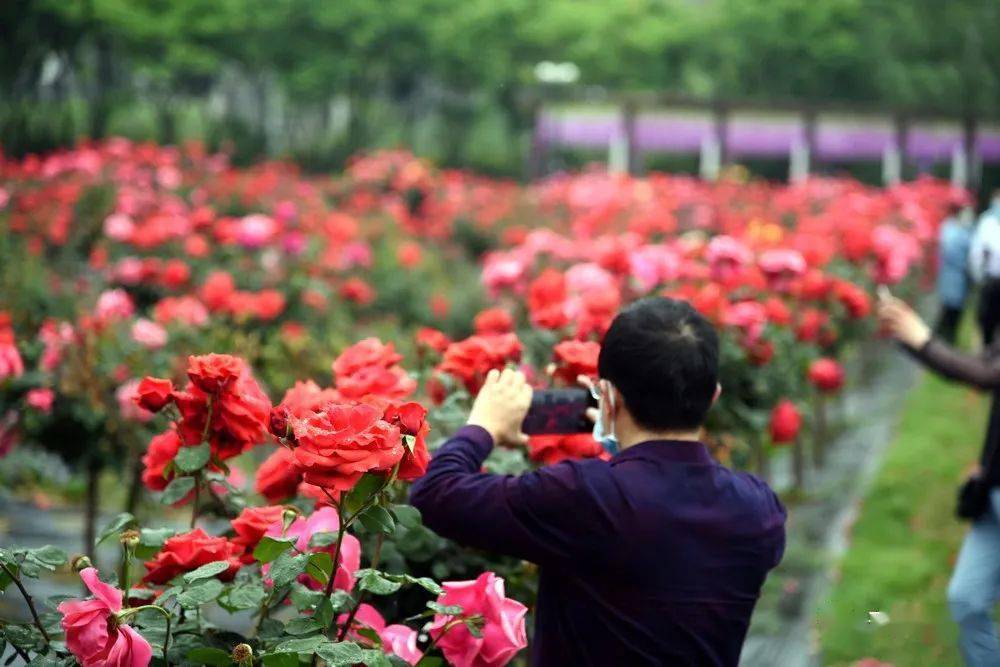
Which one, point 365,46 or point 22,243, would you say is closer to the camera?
point 22,243

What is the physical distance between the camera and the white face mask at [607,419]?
216 cm

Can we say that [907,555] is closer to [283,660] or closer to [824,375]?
[824,375]

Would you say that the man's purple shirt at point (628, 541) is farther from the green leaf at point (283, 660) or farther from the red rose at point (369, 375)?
the green leaf at point (283, 660)

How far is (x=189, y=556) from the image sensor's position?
6.53ft

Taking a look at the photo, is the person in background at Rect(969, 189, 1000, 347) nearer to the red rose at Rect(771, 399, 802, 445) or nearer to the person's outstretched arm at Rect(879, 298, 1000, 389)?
the red rose at Rect(771, 399, 802, 445)

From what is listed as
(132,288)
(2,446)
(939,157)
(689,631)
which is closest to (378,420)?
(689,631)

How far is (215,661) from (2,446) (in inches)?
118

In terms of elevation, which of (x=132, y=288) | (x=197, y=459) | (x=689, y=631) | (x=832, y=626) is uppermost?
(x=197, y=459)

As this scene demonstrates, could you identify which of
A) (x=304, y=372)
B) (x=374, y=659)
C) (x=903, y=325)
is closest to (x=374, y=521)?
(x=374, y=659)

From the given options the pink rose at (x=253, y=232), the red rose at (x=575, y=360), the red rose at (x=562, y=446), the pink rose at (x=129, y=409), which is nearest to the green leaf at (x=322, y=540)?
the red rose at (x=562, y=446)

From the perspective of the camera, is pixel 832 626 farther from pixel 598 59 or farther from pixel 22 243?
pixel 598 59

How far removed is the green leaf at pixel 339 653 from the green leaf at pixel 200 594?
0.61ft

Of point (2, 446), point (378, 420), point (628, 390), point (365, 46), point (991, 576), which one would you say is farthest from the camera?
point (365, 46)

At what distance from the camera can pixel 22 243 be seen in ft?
25.6
